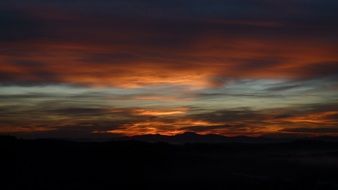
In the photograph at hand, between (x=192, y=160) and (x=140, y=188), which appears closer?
(x=140, y=188)

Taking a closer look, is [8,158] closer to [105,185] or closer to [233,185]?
[105,185]

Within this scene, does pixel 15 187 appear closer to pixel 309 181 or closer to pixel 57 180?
pixel 57 180

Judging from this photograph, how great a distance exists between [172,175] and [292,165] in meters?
14.7

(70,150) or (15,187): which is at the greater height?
(70,150)

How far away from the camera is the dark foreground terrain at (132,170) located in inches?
1287

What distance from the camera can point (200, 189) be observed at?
31125mm

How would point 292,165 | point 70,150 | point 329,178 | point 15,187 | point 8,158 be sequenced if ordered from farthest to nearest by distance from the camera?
point 70,150
point 292,165
point 8,158
point 329,178
point 15,187

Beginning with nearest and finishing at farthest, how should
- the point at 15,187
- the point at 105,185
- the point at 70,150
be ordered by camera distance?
the point at 15,187 → the point at 105,185 → the point at 70,150

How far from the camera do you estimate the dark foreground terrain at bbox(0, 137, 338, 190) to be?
3269cm

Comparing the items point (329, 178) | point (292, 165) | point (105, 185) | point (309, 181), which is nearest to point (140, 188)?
point (105, 185)

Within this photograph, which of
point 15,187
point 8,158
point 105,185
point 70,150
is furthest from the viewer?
point 70,150

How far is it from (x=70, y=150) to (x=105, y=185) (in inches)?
775

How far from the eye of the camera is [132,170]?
1599 inches

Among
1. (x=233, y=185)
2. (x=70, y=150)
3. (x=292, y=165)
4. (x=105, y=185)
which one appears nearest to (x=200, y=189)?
(x=233, y=185)
